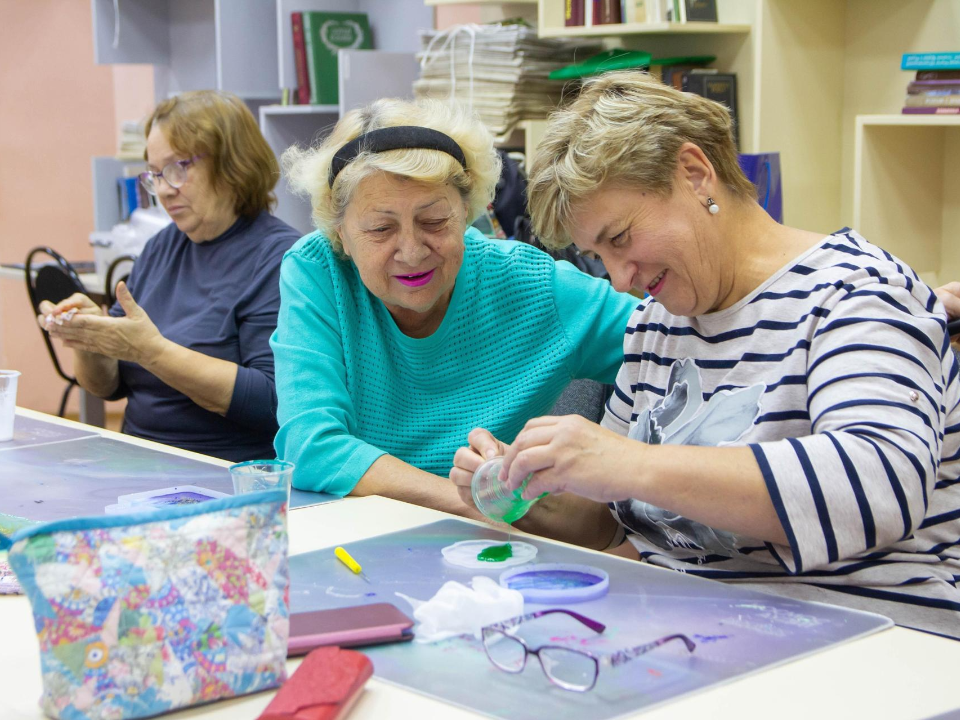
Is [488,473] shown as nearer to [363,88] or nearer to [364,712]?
[364,712]

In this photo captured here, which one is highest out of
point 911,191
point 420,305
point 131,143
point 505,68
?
point 505,68

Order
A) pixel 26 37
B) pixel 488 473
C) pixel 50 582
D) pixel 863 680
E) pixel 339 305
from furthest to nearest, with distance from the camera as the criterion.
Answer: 1. pixel 26 37
2. pixel 339 305
3. pixel 488 473
4. pixel 863 680
5. pixel 50 582

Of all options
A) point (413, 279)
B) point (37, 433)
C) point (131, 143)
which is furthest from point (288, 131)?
point (413, 279)

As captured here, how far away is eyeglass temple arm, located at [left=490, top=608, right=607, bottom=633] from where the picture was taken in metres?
1.07

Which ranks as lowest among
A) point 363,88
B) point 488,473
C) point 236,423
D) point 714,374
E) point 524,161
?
point 236,423

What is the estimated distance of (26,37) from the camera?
5730mm

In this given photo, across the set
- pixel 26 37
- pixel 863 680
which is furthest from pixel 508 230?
pixel 26 37

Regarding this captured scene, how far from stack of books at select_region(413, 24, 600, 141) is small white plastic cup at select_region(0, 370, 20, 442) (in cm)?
169

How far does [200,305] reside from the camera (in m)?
2.54

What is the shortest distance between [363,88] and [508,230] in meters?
1.12

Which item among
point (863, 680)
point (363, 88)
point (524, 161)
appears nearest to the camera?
point (863, 680)

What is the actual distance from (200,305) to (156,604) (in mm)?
1721

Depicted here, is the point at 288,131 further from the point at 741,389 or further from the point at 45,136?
the point at 741,389

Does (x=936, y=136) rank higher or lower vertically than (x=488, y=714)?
higher
